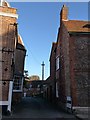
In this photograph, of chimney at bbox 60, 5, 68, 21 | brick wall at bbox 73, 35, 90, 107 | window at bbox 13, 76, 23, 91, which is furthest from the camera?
chimney at bbox 60, 5, 68, 21

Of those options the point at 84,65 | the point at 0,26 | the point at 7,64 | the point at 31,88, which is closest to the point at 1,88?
the point at 7,64

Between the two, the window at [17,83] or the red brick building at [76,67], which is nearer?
the red brick building at [76,67]

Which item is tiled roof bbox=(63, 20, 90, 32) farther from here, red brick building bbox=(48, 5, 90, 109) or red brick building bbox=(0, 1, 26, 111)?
red brick building bbox=(0, 1, 26, 111)

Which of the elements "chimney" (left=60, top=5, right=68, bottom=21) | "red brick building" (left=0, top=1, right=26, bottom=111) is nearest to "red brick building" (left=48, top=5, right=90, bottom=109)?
"chimney" (left=60, top=5, right=68, bottom=21)

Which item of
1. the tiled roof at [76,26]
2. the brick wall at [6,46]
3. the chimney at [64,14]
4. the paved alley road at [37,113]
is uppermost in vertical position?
the chimney at [64,14]

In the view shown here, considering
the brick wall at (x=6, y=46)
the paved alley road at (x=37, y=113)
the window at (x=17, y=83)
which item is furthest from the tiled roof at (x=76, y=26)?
the window at (x=17, y=83)

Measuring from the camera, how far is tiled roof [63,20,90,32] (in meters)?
21.8

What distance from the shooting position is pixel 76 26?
76.1ft

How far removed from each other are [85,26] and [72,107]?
854 centimetres

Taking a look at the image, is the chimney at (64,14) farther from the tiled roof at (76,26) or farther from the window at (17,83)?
the window at (17,83)

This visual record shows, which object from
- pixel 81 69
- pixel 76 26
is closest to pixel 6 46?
pixel 81 69

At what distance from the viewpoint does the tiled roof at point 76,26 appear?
71.5 ft

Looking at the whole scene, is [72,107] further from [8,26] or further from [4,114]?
[8,26]

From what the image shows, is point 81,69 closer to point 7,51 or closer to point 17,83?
point 7,51
